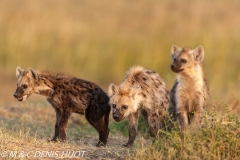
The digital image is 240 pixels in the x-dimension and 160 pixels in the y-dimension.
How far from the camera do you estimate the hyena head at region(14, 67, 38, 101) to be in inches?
380

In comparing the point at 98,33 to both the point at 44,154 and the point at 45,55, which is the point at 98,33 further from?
the point at 44,154

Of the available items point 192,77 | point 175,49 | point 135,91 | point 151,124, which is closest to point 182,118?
point 192,77

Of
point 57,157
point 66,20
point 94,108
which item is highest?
point 66,20

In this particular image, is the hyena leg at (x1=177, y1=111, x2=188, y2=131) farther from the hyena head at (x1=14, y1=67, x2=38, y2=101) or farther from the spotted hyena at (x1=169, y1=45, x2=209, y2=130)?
the hyena head at (x1=14, y1=67, x2=38, y2=101)

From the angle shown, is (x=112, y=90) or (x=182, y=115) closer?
(x=112, y=90)

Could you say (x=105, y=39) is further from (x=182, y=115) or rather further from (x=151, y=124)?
(x=151, y=124)

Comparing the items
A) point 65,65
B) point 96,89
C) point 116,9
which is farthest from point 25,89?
point 116,9

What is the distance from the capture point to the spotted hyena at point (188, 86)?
34.3 ft

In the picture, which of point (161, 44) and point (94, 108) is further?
point (161, 44)

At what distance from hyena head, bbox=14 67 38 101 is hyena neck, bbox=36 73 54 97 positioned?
89mm

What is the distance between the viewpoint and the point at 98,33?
20312mm

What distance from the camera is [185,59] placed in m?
10.6

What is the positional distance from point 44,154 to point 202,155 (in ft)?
6.42

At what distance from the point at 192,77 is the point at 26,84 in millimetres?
2703
